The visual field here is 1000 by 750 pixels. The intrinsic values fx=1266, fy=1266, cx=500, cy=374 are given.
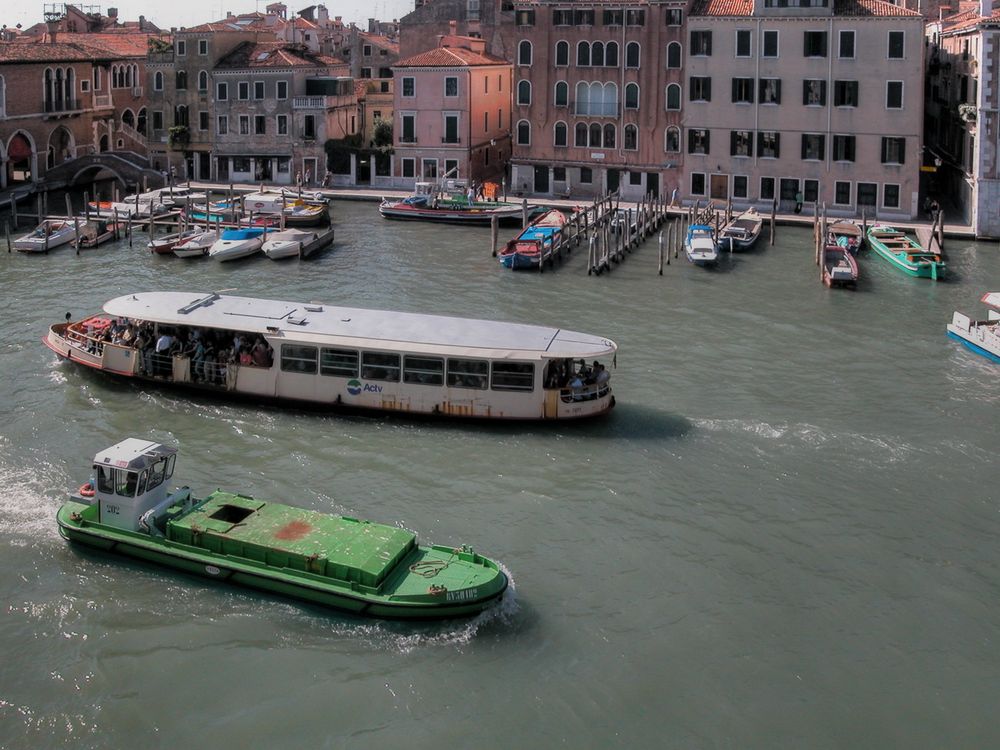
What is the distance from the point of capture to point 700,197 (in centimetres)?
4953

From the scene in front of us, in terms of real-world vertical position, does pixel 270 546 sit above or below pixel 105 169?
below

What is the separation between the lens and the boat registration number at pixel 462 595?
51.8 ft

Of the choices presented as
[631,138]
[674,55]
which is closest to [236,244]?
[631,138]

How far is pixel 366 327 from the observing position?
2420 centimetres

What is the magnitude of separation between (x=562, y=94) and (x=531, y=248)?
577 inches

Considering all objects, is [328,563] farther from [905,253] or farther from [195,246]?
[905,253]

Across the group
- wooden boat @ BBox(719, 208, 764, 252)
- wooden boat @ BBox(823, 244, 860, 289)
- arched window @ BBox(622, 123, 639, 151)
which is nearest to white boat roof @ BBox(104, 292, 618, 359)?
wooden boat @ BBox(823, 244, 860, 289)

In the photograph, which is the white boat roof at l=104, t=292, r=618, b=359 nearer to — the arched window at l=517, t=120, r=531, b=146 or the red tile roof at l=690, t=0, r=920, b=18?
the red tile roof at l=690, t=0, r=920, b=18

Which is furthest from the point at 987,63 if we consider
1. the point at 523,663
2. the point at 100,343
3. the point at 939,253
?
the point at 523,663

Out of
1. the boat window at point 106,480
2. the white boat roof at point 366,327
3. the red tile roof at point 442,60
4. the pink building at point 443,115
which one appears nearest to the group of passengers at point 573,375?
the white boat roof at point 366,327

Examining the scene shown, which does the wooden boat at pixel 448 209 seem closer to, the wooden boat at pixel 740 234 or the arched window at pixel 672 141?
the arched window at pixel 672 141

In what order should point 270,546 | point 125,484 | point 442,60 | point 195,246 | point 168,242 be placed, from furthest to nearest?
point 442,60 → point 168,242 → point 195,246 → point 125,484 → point 270,546

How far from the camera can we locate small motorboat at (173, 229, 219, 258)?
40812 mm

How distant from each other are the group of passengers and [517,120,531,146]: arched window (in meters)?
30.0
